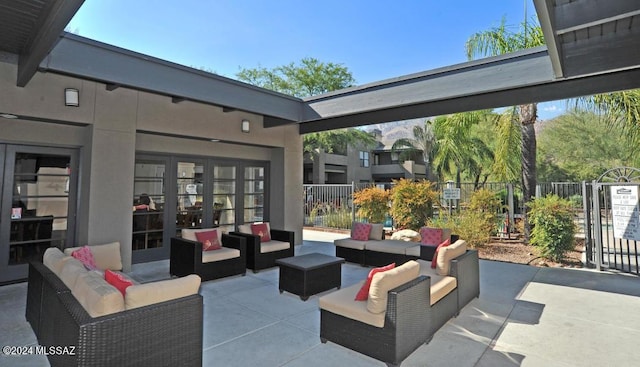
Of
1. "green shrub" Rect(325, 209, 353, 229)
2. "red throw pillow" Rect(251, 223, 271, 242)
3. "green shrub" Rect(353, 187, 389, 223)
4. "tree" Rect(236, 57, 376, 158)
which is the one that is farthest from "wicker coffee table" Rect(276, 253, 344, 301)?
"tree" Rect(236, 57, 376, 158)

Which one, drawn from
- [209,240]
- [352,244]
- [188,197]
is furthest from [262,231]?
[188,197]

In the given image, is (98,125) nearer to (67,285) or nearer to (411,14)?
(67,285)

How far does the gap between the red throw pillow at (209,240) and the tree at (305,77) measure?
1134cm

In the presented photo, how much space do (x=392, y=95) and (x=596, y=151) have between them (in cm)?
2291

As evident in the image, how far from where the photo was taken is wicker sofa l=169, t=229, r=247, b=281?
5.12m

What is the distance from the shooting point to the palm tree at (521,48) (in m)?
8.01

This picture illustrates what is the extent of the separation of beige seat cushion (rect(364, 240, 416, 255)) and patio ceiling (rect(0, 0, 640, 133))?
101 inches

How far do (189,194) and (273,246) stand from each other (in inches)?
100

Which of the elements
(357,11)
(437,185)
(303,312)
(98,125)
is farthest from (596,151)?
(98,125)

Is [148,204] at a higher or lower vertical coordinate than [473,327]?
higher

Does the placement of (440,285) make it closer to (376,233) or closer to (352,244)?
(352,244)

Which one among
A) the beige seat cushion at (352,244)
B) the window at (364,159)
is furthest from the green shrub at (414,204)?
the window at (364,159)

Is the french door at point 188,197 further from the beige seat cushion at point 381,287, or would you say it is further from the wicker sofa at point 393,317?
the beige seat cushion at point 381,287

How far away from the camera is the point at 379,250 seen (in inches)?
244
